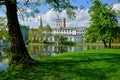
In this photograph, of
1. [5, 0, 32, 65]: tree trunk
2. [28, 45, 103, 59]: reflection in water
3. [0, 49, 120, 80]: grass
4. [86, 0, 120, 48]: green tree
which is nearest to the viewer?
[0, 49, 120, 80]: grass

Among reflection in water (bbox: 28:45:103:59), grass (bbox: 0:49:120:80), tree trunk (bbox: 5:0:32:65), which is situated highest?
tree trunk (bbox: 5:0:32:65)

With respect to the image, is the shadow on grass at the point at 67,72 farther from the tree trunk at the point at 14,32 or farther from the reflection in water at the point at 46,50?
the reflection in water at the point at 46,50

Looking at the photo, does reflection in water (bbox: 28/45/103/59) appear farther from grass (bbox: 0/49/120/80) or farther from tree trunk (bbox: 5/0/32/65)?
grass (bbox: 0/49/120/80)

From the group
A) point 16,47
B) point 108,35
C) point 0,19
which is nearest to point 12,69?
point 16,47

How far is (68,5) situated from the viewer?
61.1 feet

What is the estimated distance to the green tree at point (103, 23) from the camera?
53.7 metres

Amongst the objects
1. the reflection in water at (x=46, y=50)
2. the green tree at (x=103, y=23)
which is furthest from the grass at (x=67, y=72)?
the green tree at (x=103, y=23)

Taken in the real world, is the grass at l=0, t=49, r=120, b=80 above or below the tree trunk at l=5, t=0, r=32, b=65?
below

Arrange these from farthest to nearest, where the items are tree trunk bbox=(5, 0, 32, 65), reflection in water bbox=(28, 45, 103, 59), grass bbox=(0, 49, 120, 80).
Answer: reflection in water bbox=(28, 45, 103, 59) → tree trunk bbox=(5, 0, 32, 65) → grass bbox=(0, 49, 120, 80)

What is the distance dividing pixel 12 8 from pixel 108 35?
37.3 m

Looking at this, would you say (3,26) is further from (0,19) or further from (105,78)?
(105,78)

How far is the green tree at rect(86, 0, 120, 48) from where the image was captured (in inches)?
2114

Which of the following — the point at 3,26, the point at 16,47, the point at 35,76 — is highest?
the point at 3,26

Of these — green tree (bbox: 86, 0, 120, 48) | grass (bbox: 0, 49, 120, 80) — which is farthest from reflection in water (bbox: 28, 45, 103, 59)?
grass (bbox: 0, 49, 120, 80)
